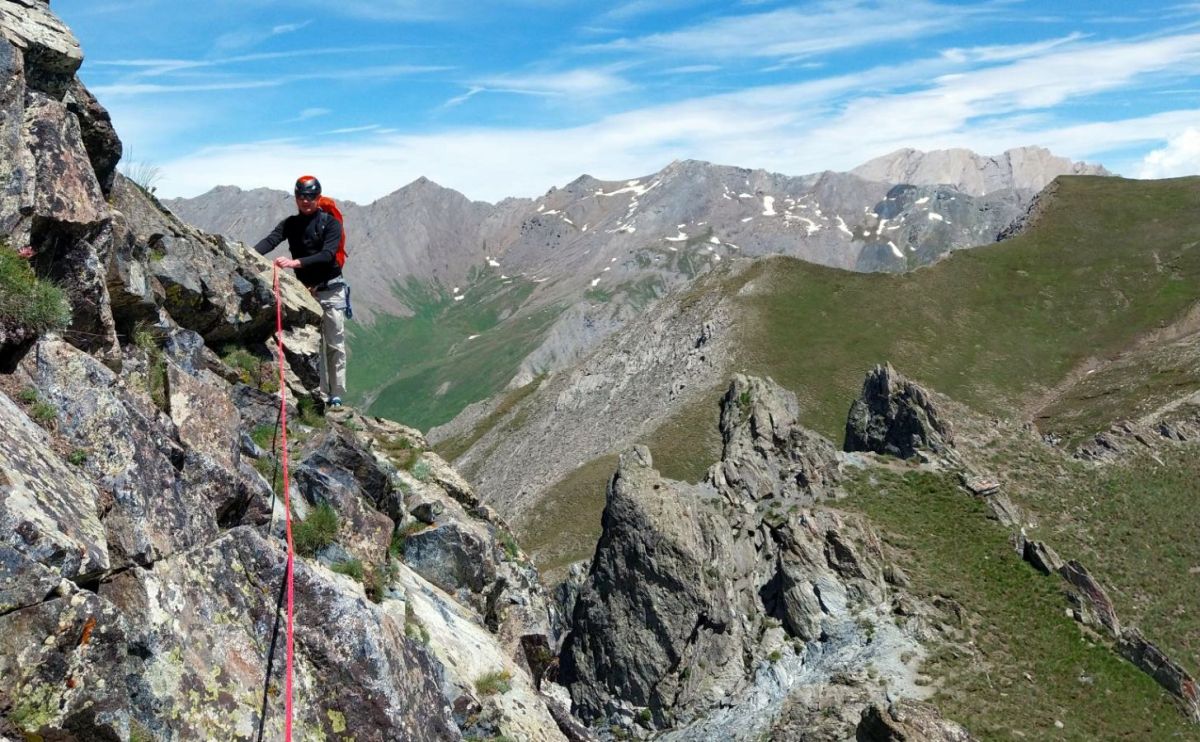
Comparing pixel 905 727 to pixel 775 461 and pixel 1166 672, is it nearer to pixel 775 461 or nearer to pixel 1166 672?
pixel 1166 672

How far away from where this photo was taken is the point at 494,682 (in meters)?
18.0

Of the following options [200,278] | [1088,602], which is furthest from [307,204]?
[1088,602]

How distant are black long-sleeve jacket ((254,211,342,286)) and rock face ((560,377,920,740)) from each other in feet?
110

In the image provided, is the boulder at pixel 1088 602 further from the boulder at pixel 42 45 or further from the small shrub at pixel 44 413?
the boulder at pixel 42 45

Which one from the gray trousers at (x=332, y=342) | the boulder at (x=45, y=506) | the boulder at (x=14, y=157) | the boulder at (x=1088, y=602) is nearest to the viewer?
the boulder at (x=45, y=506)

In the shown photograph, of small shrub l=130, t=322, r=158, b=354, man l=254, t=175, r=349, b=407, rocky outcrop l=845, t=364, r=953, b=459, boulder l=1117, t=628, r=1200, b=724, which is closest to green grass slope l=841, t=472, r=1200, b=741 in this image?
boulder l=1117, t=628, r=1200, b=724

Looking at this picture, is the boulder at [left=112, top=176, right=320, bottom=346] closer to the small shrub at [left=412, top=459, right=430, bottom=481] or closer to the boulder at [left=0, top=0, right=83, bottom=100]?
the boulder at [left=0, top=0, right=83, bottom=100]

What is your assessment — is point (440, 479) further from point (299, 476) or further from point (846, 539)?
point (846, 539)

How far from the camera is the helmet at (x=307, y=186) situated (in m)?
18.9

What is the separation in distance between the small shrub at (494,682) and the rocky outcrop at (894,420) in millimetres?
56300

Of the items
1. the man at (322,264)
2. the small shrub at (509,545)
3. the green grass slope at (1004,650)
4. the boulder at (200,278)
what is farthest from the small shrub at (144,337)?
the green grass slope at (1004,650)

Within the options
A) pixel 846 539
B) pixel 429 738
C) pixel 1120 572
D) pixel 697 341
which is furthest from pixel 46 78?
pixel 697 341

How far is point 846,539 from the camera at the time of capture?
49.0m

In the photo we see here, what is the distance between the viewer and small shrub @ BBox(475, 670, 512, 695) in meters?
17.6
